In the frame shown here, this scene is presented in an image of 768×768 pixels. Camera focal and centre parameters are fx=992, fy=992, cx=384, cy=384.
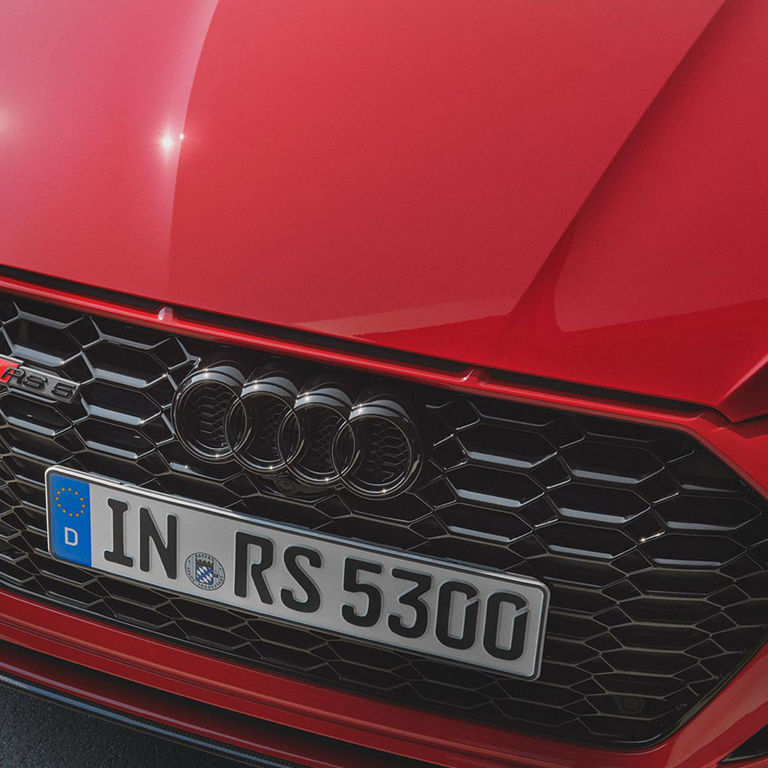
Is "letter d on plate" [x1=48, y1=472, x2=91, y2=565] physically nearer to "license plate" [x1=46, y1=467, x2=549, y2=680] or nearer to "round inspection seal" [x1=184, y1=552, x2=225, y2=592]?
"license plate" [x1=46, y1=467, x2=549, y2=680]

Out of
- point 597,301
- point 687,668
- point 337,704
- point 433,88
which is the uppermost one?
point 433,88

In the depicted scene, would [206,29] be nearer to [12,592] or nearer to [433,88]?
[433,88]

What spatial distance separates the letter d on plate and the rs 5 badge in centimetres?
10

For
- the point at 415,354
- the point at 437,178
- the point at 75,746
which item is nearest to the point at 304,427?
the point at 415,354

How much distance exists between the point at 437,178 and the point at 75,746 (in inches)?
42.8

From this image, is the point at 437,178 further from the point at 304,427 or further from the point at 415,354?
the point at 304,427

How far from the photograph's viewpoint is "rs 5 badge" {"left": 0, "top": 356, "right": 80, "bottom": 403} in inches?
47.2

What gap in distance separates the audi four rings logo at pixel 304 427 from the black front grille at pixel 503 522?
0.03 m

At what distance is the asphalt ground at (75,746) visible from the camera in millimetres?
1544

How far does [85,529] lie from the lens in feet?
4.05

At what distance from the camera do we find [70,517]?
4.07ft

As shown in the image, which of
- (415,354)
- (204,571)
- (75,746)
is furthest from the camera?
(75,746)

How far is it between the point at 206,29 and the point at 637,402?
27.3 inches

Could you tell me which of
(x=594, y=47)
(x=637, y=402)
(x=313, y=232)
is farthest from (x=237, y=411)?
(x=594, y=47)
